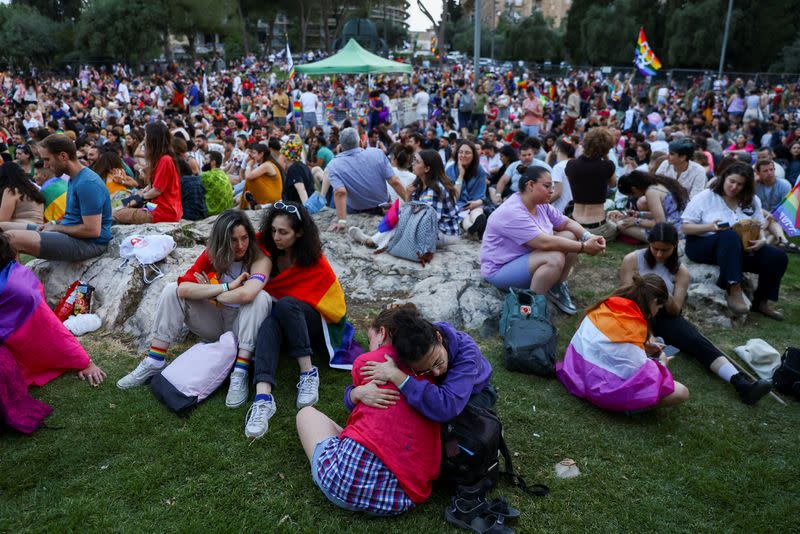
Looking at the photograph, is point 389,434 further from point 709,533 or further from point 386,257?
point 386,257

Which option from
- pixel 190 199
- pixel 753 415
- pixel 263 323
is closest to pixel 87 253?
pixel 190 199

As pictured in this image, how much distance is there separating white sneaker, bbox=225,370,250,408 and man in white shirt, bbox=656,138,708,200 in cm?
598

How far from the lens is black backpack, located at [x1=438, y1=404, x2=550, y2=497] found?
288cm

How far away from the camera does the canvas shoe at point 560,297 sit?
18.2ft

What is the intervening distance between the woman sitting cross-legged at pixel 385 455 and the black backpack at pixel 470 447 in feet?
0.21

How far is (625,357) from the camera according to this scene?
373cm

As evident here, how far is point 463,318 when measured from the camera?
5148 mm

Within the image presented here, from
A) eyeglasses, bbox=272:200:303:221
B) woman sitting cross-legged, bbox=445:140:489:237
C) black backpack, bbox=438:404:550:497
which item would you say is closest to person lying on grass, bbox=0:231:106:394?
eyeglasses, bbox=272:200:303:221

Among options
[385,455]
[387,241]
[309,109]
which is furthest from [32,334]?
[309,109]

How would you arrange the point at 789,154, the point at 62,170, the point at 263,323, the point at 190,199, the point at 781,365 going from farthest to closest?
1. the point at 789,154
2. the point at 190,199
3. the point at 62,170
4. the point at 781,365
5. the point at 263,323

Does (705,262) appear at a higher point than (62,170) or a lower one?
lower

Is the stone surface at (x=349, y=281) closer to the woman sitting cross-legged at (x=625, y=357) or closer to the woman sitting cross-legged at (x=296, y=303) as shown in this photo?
the woman sitting cross-legged at (x=296, y=303)

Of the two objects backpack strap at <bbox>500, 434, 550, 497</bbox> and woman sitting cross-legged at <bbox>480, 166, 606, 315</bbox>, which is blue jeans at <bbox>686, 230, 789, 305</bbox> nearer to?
woman sitting cross-legged at <bbox>480, 166, 606, 315</bbox>

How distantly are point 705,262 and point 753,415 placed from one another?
→ 228 cm
